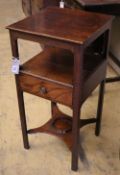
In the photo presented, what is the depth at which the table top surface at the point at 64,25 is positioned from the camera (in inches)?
39.6

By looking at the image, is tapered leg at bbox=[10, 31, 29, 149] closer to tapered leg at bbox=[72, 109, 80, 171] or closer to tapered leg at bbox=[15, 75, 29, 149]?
tapered leg at bbox=[15, 75, 29, 149]

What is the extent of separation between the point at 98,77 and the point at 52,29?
14.5 inches

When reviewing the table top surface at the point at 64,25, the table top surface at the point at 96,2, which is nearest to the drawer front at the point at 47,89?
the table top surface at the point at 64,25

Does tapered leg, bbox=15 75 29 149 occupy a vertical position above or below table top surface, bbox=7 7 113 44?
below

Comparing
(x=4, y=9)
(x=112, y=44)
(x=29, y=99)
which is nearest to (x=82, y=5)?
(x=29, y=99)

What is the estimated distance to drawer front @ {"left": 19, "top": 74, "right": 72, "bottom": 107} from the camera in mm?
1103

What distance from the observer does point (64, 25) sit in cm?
112

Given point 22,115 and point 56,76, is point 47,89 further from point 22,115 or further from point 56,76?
point 22,115

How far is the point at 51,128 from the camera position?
1.46m

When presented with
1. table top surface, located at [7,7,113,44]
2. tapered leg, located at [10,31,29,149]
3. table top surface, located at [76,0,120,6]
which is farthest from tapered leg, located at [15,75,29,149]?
table top surface, located at [76,0,120,6]

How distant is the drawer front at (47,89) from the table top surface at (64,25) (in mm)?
230

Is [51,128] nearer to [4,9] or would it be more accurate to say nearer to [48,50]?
[48,50]

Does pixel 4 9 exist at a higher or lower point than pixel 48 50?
lower

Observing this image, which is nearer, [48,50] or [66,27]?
[66,27]
